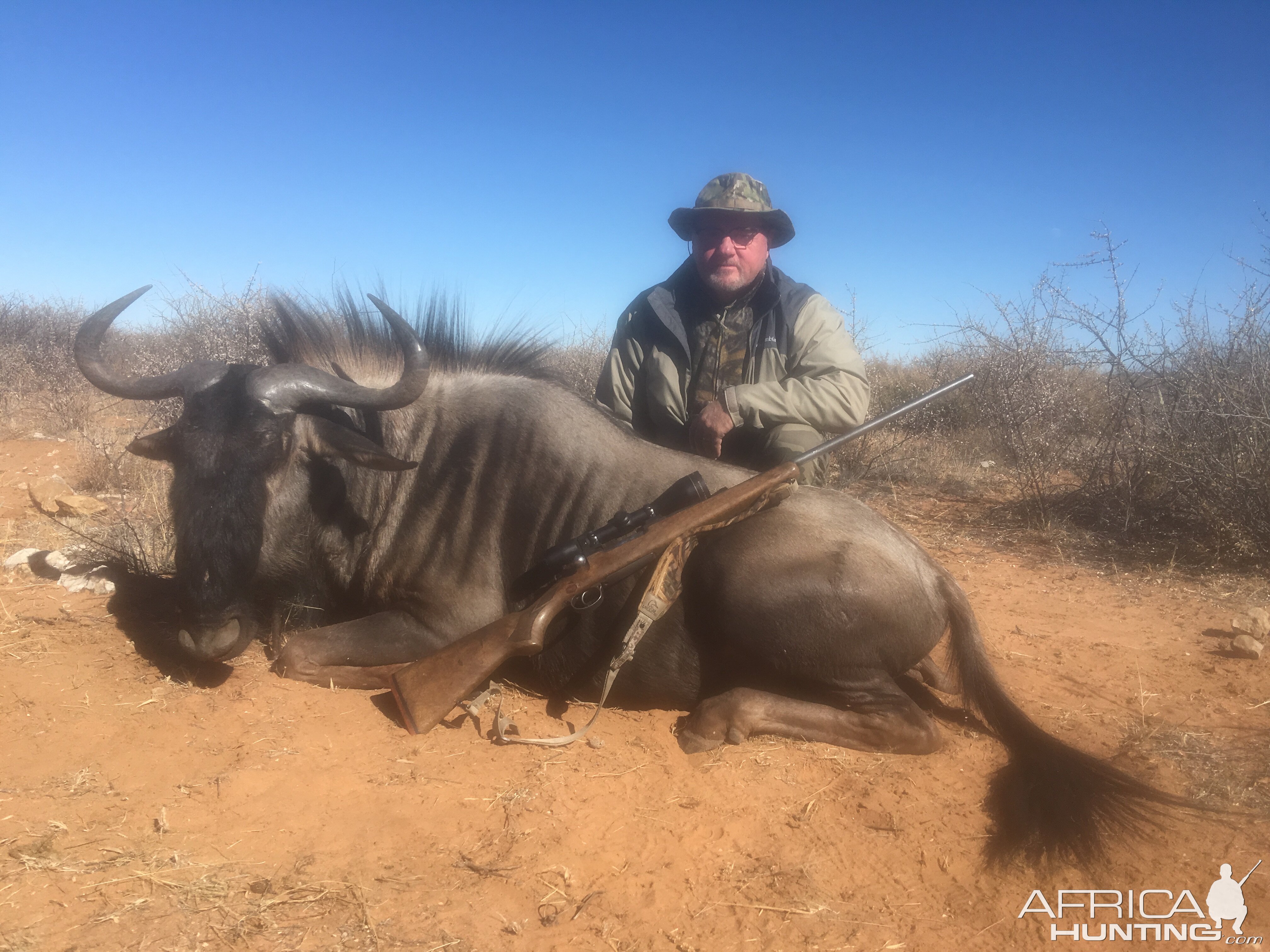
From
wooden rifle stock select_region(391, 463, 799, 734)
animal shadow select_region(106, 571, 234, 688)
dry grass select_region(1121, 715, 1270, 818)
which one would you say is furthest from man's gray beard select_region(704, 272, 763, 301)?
animal shadow select_region(106, 571, 234, 688)

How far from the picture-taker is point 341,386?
3439mm

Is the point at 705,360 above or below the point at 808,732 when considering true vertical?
above

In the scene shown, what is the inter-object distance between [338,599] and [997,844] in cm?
318

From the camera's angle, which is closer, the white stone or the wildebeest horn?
the wildebeest horn

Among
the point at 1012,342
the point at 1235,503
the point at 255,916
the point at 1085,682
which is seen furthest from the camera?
the point at 1012,342

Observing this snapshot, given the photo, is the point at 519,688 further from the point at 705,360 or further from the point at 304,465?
the point at 705,360

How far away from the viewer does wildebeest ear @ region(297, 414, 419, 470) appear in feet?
11.0

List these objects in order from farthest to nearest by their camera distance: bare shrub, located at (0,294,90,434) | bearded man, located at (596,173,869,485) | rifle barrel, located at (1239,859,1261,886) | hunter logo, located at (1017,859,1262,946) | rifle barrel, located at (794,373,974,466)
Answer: bare shrub, located at (0,294,90,434), bearded man, located at (596,173,869,485), rifle barrel, located at (794,373,974,466), rifle barrel, located at (1239,859,1261,886), hunter logo, located at (1017,859,1262,946)

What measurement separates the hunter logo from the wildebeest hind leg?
93 centimetres

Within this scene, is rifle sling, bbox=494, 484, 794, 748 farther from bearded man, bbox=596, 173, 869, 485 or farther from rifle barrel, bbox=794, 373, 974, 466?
bearded man, bbox=596, 173, 869, 485

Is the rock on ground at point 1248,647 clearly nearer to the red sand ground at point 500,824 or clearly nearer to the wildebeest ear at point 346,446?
the red sand ground at point 500,824

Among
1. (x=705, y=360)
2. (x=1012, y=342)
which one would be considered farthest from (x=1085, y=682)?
(x=1012, y=342)

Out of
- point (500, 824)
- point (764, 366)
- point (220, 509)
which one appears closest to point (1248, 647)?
point (764, 366)

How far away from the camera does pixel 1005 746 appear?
3307 mm
